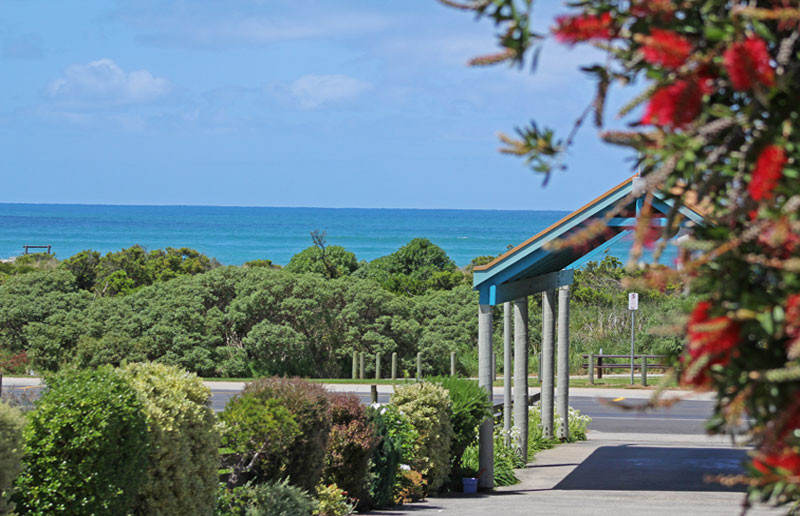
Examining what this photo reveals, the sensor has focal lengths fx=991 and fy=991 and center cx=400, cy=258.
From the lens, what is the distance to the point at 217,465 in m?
8.50

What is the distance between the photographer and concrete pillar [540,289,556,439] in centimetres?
1716

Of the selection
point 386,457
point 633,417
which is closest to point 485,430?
point 386,457

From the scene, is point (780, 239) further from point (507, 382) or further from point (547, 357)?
point (547, 357)

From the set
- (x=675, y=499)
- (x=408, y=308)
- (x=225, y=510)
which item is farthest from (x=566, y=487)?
(x=408, y=308)

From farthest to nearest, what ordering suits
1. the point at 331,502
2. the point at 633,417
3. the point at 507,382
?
the point at 633,417, the point at 507,382, the point at 331,502

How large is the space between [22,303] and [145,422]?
951 inches

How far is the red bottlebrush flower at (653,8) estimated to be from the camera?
229 cm

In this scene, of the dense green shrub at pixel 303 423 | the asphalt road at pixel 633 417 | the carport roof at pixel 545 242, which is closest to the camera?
the dense green shrub at pixel 303 423

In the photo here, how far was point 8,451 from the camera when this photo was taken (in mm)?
6168

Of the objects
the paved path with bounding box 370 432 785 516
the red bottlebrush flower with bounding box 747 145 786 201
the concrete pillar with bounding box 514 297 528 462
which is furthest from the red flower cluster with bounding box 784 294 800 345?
the concrete pillar with bounding box 514 297 528 462

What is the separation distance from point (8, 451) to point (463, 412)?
8.12m

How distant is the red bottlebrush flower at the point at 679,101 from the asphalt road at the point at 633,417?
1829 centimetres

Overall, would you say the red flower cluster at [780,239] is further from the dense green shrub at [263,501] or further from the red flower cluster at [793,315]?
the dense green shrub at [263,501]

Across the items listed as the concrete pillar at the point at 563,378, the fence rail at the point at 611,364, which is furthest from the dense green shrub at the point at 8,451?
the fence rail at the point at 611,364
